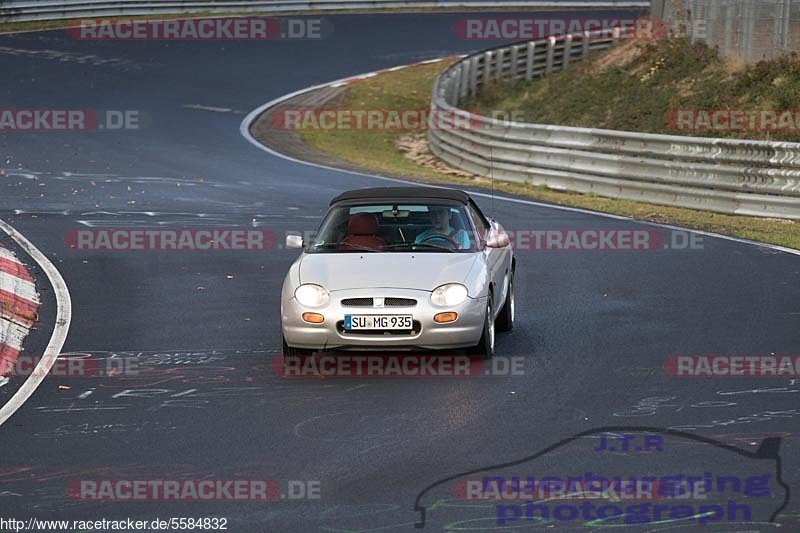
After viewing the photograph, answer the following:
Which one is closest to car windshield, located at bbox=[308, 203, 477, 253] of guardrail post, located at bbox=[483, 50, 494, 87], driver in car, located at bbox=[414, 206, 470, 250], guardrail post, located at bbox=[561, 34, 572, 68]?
driver in car, located at bbox=[414, 206, 470, 250]

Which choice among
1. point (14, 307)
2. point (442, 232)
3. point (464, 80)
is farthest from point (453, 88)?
point (442, 232)

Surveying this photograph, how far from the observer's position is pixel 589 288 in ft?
45.5

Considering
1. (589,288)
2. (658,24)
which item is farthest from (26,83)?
(589,288)

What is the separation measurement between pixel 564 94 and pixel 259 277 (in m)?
17.6

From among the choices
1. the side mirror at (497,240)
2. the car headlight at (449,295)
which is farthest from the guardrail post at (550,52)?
the car headlight at (449,295)

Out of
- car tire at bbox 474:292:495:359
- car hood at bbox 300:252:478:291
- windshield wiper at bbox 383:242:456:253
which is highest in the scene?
windshield wiper at bbox 383:242:456:253

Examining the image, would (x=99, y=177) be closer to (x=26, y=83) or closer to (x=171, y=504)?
(x=26, y=83)

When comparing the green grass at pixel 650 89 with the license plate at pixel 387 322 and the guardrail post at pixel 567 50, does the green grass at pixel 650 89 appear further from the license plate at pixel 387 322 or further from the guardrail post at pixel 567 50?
the license plate at pixel 387 322

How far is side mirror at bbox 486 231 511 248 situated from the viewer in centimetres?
1159

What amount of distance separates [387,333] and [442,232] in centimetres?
147

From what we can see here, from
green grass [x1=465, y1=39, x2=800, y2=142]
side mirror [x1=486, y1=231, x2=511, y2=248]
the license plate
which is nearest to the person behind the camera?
the license plate

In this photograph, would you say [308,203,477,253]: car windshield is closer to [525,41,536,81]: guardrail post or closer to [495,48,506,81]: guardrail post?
[495,48,506,81]: guardrail post

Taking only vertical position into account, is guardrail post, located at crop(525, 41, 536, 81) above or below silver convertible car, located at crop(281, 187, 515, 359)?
below

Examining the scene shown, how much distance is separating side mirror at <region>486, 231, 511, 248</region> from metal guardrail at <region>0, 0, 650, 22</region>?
105 ft
